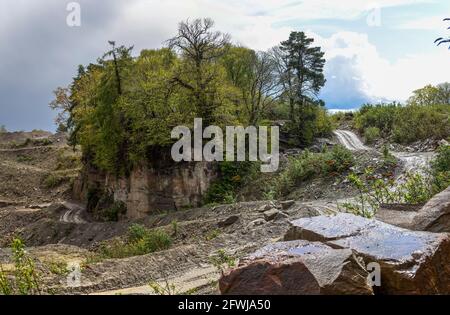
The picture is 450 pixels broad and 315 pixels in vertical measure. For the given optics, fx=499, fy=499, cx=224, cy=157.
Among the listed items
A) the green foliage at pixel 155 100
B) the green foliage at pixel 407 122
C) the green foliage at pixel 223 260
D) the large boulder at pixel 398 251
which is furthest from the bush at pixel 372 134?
the large boulder at pixel 398 251

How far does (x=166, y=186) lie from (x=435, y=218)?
16.4 meters

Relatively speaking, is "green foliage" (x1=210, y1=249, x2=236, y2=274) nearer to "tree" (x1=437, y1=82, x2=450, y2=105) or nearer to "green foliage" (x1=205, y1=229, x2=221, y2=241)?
"green foliage" (x1=205, y1=229, x2=221, y2=241)

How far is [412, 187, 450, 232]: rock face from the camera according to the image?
6.41 m

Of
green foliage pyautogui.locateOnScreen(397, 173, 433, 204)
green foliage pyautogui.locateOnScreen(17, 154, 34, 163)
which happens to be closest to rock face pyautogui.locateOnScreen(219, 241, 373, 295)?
green foliage pyautogui.locateOnScreen(397, 173, 433, 204)

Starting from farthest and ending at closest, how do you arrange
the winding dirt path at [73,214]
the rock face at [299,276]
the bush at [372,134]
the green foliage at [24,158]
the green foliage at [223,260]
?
1. the green foliage at [24,158]
2. the bush at [372,134]
3. the winding dirt path at [73,214]
4. the green foliage at [223,260]
5. the rock face at [299,276]

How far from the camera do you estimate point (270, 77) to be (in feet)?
111

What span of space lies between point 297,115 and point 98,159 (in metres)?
16.9

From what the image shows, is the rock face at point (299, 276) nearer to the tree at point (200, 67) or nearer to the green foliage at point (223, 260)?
the green foliage at point (223, 260)

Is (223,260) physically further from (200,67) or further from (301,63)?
(301,63)

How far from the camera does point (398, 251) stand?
4.87 meters

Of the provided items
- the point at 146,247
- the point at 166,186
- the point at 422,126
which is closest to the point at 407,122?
the point at 422,126

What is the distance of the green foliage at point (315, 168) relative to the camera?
2027cm

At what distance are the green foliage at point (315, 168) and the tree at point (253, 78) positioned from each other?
30.3 ft

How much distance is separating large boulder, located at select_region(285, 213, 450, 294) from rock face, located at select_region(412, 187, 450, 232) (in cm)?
99
